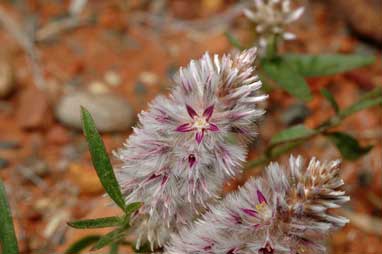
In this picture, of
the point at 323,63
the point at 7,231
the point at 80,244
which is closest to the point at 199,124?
the point at 7,231

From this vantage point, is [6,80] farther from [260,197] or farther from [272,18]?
[260,197]

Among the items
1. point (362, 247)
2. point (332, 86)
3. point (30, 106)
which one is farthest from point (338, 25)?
point (30, 106)

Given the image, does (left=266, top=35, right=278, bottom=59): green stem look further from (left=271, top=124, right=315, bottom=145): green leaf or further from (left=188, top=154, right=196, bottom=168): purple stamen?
(left=188, top=154, right=196, bottom=168): purple stamen

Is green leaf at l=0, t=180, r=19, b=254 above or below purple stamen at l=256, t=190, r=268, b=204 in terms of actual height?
above

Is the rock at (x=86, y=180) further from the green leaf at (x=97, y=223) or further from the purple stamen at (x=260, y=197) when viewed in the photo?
the purple stamen at (x=260, y=197)

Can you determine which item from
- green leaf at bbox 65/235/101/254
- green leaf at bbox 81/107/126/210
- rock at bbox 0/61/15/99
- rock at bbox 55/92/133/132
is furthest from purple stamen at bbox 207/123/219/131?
rock at bbox 0/61/15/99

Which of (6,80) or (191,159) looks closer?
(191,159)
